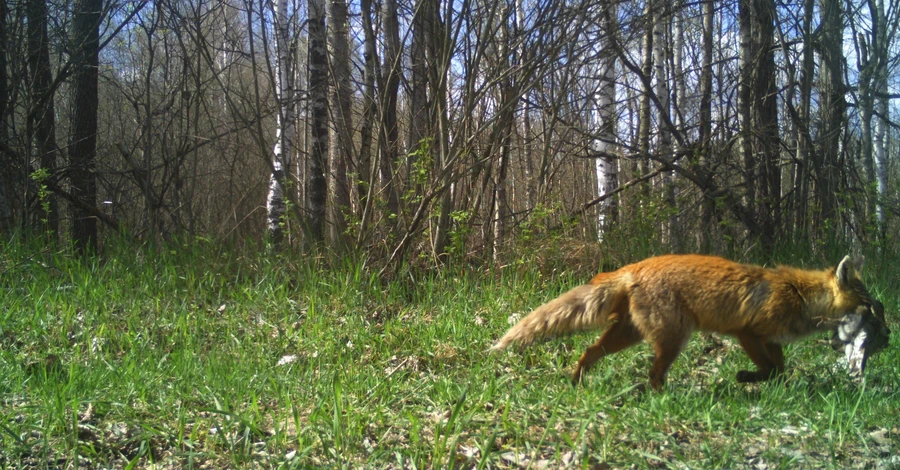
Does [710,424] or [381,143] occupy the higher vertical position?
[381,143]


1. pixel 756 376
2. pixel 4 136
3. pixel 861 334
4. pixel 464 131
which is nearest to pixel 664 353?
pixel 756 376

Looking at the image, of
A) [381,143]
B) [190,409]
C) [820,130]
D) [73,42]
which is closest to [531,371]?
[190,409]

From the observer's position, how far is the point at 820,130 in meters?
9.30

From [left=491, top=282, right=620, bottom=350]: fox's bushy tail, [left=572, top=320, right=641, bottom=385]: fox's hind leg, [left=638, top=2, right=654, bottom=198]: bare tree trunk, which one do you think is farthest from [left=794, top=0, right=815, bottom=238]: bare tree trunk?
[left=491, top=282, right=620, bottom=350]: fox's bushy tail

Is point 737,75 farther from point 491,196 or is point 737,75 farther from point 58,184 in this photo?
point 58,184

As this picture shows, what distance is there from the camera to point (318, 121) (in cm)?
897

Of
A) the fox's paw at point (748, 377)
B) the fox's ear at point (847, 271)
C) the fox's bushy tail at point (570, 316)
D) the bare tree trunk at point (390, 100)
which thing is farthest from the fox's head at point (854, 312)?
the bare tree trunk at point (390, 100)

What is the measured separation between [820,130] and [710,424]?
22.4 ft

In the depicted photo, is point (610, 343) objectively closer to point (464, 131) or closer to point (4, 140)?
point (464, 131)

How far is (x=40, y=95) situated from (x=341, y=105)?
4.83 metres

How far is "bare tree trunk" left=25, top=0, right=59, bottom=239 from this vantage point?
9617 millimetres

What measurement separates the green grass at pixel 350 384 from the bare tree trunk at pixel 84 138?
3406 mm

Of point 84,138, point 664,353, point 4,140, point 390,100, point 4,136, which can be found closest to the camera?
point 664,353

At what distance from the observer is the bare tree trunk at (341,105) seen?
8.27 m
